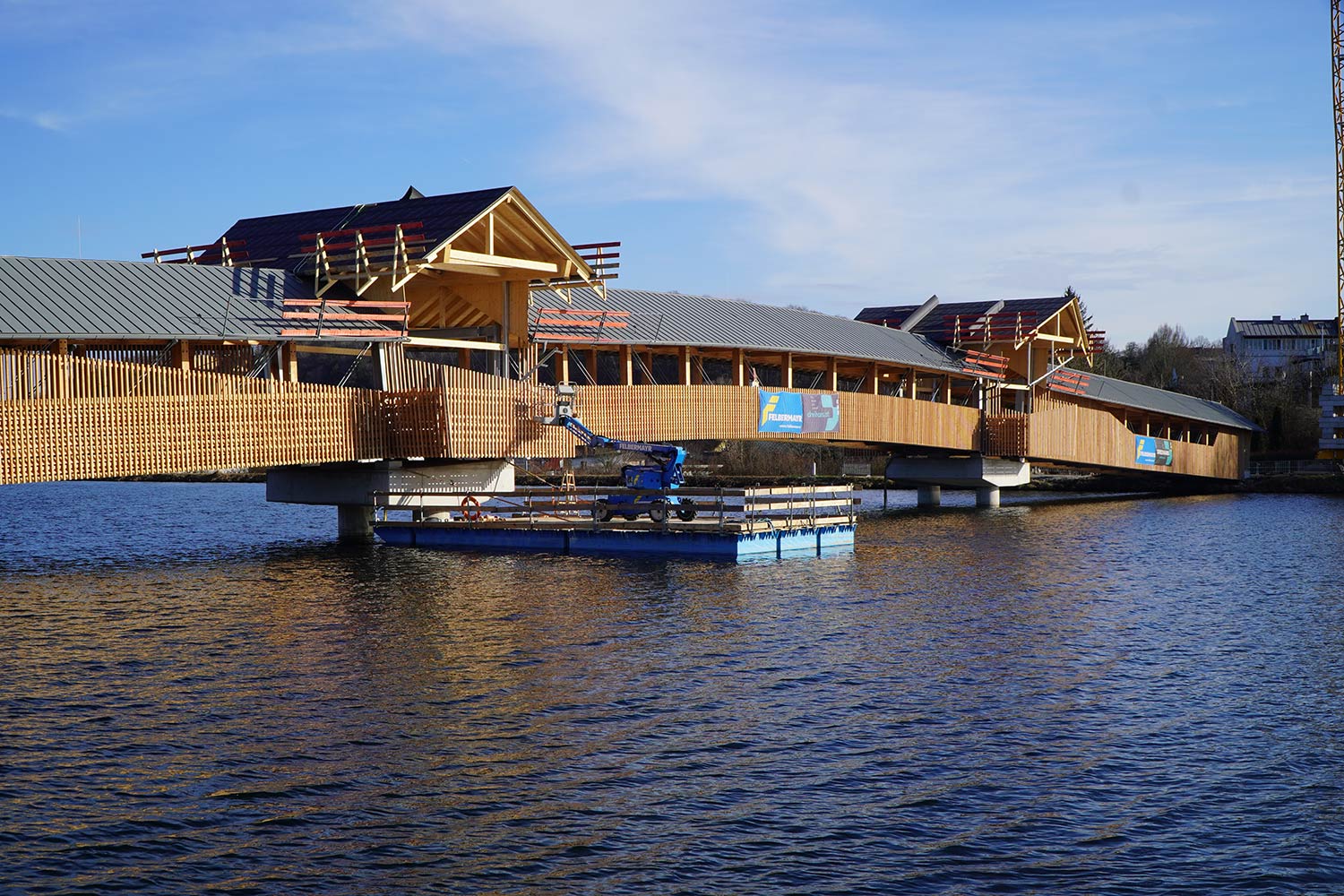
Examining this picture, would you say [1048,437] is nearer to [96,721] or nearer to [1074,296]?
[1074,296]

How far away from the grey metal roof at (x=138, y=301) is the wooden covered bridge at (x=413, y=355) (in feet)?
0.22

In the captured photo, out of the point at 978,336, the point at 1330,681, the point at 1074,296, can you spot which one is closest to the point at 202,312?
the point at 1330,681

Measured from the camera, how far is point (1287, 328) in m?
151

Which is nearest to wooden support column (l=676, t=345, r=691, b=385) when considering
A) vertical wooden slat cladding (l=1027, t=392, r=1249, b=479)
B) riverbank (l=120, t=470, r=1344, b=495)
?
vertical wooden slat cladding (l=1027, t=392, r=1249, b=479)

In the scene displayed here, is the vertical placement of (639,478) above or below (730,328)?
below

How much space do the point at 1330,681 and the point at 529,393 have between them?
27.4 metres

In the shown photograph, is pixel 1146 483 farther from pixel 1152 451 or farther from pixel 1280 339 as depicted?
pixel 1280 339

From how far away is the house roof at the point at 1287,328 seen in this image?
492 feet

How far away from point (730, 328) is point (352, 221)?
15298 mm

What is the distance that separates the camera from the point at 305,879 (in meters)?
11.8

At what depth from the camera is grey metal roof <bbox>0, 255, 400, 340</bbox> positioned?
3167cm

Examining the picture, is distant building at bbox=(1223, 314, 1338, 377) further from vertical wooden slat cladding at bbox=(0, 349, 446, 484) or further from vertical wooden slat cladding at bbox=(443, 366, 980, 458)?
vertical wooden slat cladding at bbox=(0, 349, 446, 484)

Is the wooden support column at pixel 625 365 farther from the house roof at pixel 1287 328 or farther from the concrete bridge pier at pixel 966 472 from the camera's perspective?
the house roof at pixel 1287 328

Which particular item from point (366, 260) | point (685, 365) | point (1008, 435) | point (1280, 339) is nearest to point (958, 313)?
point (1008, 435)
